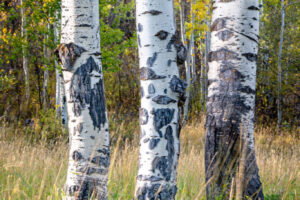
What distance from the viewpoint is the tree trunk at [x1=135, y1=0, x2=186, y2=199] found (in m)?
2.22

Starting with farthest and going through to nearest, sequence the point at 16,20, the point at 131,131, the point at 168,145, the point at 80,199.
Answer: the point at 16,20
the point at 131,131
the point at 80,199
the point at 168,145

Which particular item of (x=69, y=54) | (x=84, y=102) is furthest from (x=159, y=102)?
(x=69, y=54)

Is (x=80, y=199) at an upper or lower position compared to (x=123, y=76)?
lower

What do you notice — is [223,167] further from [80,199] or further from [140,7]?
[140,7]

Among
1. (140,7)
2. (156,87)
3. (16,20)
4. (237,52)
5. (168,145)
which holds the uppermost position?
(16,20)

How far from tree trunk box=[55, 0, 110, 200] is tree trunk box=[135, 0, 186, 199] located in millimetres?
384

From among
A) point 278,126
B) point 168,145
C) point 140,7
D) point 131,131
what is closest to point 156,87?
point 168,145

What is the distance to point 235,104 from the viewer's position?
278 centimetres

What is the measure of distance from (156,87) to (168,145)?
46cm

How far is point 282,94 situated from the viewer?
33.1 feet

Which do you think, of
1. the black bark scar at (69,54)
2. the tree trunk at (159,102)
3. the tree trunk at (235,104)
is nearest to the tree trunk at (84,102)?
the black bark scar at (69,54)

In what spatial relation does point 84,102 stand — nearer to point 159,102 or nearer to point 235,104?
point 159,102

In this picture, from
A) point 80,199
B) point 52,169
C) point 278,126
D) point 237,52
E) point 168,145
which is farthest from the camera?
point 278,126

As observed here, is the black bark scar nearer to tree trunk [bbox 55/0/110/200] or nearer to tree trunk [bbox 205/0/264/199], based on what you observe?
tree trunk [bbox 55/0/110/200]
